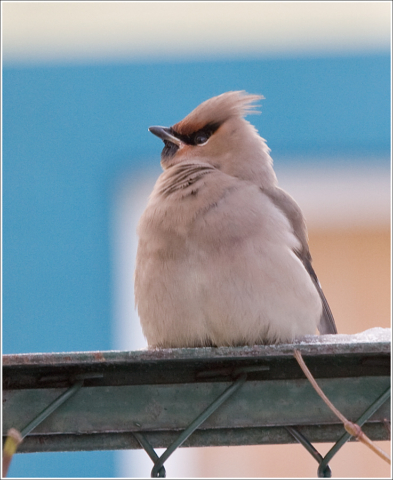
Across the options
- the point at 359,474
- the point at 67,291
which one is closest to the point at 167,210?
the point at 67,291

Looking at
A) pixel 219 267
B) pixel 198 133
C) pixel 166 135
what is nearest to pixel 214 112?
pixel 198 133

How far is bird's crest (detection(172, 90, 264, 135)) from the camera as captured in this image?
385cm

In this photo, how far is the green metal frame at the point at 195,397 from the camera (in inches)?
67.0

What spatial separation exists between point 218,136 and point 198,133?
10 centimetres

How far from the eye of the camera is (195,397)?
174 cm

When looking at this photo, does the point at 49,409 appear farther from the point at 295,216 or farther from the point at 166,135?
the point at 166,135

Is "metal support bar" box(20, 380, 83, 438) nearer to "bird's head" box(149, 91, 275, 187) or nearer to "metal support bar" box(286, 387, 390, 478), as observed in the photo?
"metal support bar" box(286, 387, 390, 478)

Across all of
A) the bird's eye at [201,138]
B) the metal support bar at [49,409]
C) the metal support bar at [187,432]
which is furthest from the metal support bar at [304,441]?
the bird's eye at [201,138]

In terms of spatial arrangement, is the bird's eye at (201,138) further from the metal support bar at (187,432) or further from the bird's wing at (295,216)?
the metal support bar at (187,432)

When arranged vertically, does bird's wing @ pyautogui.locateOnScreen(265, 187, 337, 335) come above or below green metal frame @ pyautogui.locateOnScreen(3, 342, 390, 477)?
above

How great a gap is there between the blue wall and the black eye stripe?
2.14m

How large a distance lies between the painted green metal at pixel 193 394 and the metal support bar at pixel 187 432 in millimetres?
20

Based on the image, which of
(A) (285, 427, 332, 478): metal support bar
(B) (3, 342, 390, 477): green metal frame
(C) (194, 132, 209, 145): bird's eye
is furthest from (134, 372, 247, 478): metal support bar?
(C) (194, 132, 209, 145): bird's eye

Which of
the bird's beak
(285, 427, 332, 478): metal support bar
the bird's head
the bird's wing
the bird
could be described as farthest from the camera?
the bird's beak
